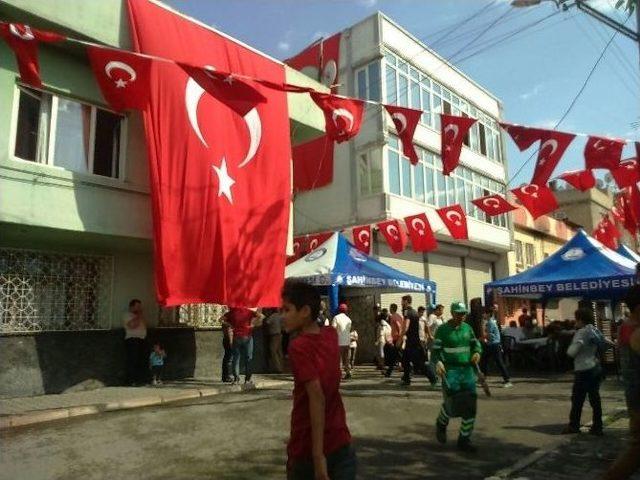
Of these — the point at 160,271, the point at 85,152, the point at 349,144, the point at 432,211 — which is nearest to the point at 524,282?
the point at 432,211

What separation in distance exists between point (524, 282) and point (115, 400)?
11093 millimetres

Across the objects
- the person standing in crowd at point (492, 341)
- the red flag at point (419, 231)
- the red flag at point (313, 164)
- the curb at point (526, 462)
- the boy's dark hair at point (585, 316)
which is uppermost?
the red flag at point (313, 164)

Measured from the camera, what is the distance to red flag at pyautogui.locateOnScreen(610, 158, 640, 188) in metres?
11.4

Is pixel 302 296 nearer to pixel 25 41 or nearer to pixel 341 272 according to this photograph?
pixel 25 41

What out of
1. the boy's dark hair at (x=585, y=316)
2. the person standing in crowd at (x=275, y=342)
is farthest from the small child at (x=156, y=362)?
the boy's dark hair at (x=585, y=316)

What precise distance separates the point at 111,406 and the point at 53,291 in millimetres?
2788

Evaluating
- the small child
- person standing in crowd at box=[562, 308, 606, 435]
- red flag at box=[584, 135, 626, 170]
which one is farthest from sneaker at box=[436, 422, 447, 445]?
the small child

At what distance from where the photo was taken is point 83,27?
31.4 feet

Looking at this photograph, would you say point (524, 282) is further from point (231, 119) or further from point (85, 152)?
point (85, 152)

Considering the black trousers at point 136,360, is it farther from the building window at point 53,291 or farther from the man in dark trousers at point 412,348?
the man in dark trousers at point 412,348

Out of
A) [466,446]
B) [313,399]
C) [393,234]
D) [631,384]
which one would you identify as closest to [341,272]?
[393,234]

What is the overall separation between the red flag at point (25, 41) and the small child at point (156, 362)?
5632 millimetres

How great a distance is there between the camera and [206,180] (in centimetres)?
1052

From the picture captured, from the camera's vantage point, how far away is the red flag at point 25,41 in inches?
287
